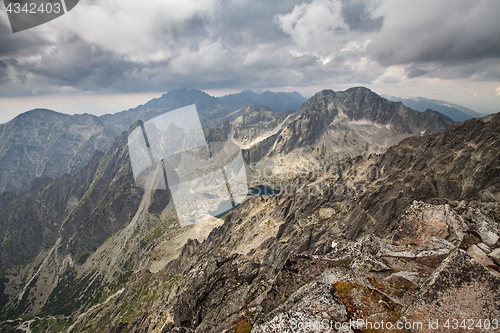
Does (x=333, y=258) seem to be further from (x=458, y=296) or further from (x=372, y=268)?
(x=458, y=296)

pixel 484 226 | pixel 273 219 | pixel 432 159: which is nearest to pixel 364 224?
pixel 273 219

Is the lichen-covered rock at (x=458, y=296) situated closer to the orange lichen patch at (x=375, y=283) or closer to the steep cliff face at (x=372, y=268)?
the steep cliff face at (x=372, y=268)

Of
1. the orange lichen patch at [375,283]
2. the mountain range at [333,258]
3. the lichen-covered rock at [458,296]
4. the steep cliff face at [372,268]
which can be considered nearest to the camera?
the lichen-covered rock at [458,296]

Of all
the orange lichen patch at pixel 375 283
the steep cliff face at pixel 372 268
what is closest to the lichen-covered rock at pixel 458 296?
the steep cliff face at pixel 372 268

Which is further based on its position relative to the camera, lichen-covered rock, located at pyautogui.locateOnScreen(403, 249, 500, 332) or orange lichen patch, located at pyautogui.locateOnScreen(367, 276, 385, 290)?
orange lichen patch, located at pyautogui.locateOnScreen(367, 276, 385, 290)

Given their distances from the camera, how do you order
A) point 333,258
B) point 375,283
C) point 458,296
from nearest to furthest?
point 458,296 → point 375,283 → point 333,258

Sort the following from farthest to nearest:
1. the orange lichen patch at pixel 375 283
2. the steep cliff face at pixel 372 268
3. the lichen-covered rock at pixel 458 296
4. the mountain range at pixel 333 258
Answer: the orange lichen patch at pixel 375 283 < the mountain range at pixel 333 258 < the steep cliff face at pixel 372 268 < the lichen-covered rock at pixel 458 296

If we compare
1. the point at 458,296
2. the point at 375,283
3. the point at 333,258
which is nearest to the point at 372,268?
the point at 375,283

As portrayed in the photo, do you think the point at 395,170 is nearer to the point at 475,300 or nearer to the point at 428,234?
the point at 428,234

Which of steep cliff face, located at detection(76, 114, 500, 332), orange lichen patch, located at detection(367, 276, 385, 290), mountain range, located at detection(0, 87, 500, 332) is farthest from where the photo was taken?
orange lichen patch, located at detection(367, 276, 385, 290)

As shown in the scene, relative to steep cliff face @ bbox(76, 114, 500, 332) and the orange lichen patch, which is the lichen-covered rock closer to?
steep cliff face @ bbox(76, 114, 500, 332)

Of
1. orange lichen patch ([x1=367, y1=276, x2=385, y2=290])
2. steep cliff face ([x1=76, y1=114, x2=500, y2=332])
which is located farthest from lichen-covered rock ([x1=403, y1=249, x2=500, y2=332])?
orange lichen patch ([x1=367, y1=276, x2=385, y2=290])
